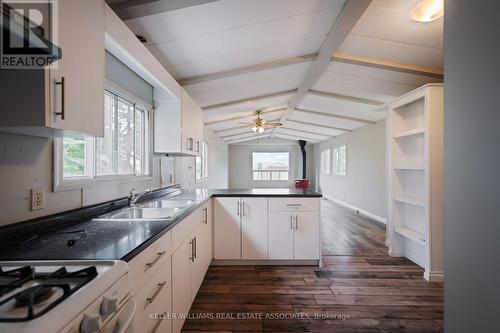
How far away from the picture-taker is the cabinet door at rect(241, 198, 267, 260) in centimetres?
316

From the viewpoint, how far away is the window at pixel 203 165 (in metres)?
6.13

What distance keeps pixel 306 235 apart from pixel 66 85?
2757 millimetres

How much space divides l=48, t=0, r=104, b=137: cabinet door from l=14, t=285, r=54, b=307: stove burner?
2.15ft

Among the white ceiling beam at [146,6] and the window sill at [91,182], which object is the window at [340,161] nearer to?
the window sill at [91,182]

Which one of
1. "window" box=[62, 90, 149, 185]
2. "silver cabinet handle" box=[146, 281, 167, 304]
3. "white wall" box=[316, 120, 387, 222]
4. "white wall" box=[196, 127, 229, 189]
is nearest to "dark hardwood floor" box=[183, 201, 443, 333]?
"silver cabinet handle" box=[146, 281, 167, 304]

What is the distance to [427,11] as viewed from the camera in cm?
201

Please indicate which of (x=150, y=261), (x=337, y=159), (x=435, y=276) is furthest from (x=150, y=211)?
(x=337, y=159)

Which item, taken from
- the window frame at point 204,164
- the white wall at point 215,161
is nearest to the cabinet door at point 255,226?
the white wall at point 215,161

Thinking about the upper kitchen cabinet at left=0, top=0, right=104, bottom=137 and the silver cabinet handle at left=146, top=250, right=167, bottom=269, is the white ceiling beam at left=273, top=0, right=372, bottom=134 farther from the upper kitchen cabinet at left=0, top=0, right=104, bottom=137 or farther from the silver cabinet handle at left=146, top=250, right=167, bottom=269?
the silver cabinet handle at left=146, top=250, right=167, bottom=269

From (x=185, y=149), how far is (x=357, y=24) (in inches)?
83.7

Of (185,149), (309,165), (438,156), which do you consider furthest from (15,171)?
(309,165)

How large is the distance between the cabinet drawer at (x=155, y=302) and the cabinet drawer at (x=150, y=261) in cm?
3

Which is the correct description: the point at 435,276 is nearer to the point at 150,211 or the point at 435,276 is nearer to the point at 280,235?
the point at 280,235

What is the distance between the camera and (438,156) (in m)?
2.86
